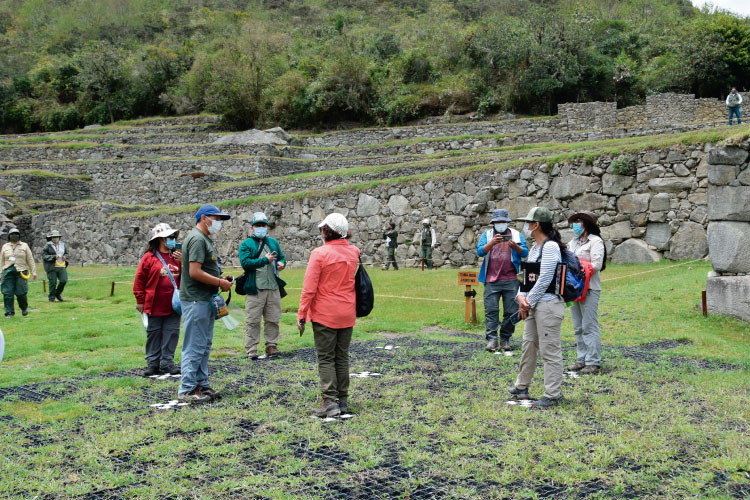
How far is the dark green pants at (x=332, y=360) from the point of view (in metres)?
5.39

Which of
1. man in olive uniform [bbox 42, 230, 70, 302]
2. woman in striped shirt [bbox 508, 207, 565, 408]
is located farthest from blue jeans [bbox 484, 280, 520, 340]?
man in olive uniform [bbox 42, 230, 70, 302]

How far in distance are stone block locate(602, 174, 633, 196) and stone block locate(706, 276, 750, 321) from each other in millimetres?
5663

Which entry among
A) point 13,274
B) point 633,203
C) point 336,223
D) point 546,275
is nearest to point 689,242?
point 633,203

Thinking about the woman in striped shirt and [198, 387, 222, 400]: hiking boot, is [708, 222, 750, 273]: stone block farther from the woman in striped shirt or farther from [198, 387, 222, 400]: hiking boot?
[198, 387, 222, 400]: hiking boot

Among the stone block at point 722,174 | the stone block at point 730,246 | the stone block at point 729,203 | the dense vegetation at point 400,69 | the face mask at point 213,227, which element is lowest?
the stone block at point 730,246

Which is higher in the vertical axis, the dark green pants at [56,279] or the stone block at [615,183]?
the stone block at [615,183]

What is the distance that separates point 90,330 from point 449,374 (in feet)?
20.8

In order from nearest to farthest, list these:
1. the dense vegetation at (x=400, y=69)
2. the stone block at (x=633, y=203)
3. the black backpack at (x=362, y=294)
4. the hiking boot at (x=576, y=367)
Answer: the black backpack at (x=362, y=294), the hiking boot at (x=576, y=367), the stone block at (x=633, y=203), the dense vegetation at (x=400, y=69)

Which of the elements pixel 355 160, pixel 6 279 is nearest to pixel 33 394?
pixel 6 279

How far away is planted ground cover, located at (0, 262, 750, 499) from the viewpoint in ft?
12.5

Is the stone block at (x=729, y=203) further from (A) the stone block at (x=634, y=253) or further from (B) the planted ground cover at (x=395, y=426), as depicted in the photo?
(A) the stone block at (x=634, y=253)

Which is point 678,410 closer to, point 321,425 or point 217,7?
point 321,425

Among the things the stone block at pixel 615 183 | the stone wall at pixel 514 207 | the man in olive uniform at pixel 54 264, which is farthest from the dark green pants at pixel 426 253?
the man in olive uniform at pixel 54 264

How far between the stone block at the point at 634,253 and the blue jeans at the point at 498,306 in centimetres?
715
